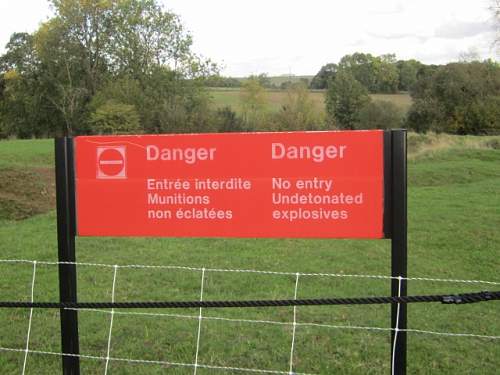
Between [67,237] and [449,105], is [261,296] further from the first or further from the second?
[449,105]

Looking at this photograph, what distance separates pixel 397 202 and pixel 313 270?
401 cm

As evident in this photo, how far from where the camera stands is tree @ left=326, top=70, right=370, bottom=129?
58831mm

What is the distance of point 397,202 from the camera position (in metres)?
3.48

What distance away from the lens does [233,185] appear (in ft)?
12.2

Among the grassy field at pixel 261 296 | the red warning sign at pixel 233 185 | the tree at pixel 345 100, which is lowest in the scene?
the grassy field at pixel 261 296

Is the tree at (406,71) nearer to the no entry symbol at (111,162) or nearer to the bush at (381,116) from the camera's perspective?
the bush at (381,116)

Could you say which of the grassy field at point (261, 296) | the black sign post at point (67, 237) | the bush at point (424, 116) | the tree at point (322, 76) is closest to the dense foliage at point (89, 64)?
the bush at point (424, 116)

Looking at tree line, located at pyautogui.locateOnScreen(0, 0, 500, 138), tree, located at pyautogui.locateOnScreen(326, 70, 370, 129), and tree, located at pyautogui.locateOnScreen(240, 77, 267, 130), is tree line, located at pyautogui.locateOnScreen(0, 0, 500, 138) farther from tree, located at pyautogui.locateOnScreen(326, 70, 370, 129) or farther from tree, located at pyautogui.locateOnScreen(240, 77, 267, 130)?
tree, located at pyautogui.locateOnScreen(326, 70, 370, 129)

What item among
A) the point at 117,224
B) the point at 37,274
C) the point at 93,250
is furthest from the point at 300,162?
the point at 93,250

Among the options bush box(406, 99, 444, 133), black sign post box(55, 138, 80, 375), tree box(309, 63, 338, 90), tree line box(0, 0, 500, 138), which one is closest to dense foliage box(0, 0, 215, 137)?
tree line box(0, 0, 500, 138)

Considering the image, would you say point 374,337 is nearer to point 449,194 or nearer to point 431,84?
point 449,194

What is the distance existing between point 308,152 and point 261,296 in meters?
2.83

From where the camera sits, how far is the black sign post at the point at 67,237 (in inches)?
151

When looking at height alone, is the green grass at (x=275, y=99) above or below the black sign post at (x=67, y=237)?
above
